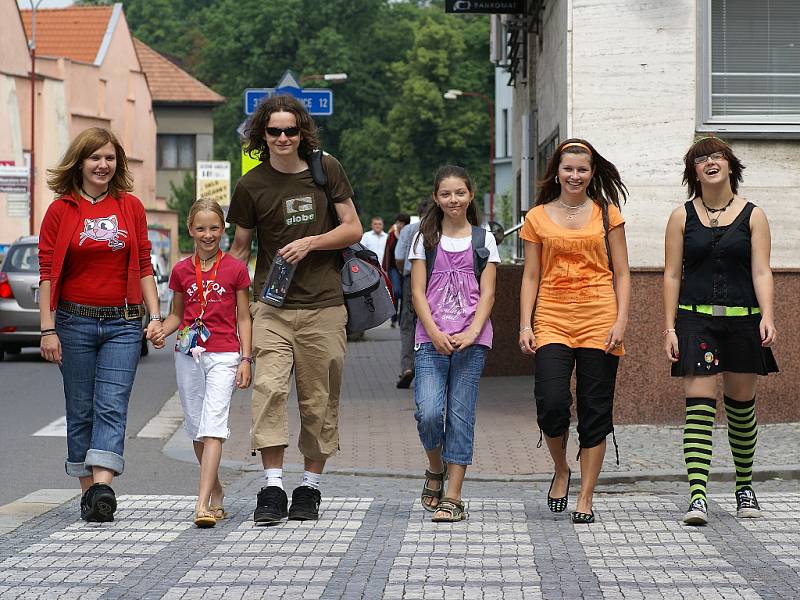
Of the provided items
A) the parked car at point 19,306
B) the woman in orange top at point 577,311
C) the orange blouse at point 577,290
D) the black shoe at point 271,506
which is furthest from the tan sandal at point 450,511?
the parked car at point 19,306

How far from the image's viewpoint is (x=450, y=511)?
7605mm

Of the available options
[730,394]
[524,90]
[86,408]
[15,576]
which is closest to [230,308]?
[86,408]

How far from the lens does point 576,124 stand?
12258mm

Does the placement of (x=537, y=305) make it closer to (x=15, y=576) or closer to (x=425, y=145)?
(x=15, y=576)

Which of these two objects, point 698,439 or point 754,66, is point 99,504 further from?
point 754,66

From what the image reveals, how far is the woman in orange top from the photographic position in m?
7.69

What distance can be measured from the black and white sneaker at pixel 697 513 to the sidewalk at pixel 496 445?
1.84 meters

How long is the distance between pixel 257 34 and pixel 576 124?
67.5m

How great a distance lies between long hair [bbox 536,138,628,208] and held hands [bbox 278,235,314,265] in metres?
1.31

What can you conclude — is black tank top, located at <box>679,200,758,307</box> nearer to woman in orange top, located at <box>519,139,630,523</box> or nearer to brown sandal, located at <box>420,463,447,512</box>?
woman in orange top, located at <box>519,139,630,523</box>

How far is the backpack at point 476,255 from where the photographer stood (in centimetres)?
787

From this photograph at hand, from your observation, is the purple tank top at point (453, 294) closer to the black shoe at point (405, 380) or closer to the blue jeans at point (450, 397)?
the blue jeans at point (450, 397)

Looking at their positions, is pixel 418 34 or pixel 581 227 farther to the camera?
pixel 418 34

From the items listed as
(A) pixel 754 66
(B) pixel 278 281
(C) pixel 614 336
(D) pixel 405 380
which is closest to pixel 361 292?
(B) pixel 278 281
